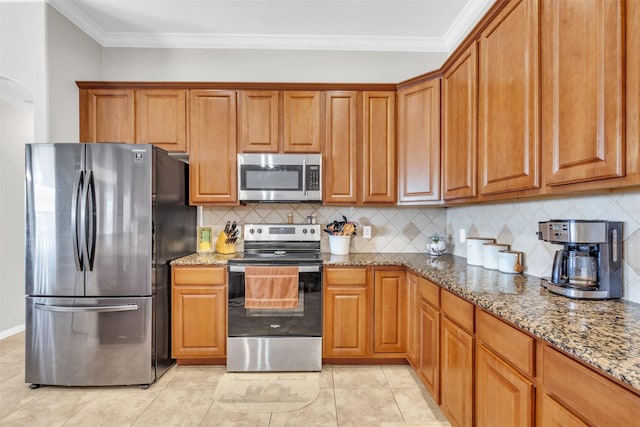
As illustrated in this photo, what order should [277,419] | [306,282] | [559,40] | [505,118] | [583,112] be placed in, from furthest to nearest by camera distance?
1. [306,282]
2. [277,419]
3. [505,118]
4. [559,40]
5. [583,112]

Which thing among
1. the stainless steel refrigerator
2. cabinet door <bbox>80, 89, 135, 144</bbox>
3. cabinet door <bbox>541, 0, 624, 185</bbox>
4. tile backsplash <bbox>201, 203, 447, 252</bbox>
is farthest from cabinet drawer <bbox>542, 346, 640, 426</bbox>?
cabinet door <bbox>80, 89, 135, 144</bbox>

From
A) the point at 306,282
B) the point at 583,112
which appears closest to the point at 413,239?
the point at 306,282

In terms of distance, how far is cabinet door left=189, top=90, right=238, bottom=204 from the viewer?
109 inches

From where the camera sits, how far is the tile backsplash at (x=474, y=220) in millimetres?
1350

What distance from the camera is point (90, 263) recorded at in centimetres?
222

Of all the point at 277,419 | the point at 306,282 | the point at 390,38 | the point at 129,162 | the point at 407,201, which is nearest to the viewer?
the point at 277,419

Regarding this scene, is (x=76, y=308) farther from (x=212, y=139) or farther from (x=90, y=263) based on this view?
(x=212, y=139)

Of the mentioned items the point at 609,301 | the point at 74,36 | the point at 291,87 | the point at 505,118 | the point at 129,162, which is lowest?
the point at 609,301

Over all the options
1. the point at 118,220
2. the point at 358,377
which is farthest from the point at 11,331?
the point at 358,377

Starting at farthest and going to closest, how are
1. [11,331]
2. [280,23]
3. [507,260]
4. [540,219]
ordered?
[11,331] → [280,23] → [507,260] → [540,219]

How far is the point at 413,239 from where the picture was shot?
312 cm

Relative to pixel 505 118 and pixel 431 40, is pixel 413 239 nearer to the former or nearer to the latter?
pixel 505 118

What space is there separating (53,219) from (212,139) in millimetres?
1293

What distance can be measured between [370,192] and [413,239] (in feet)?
2.36
